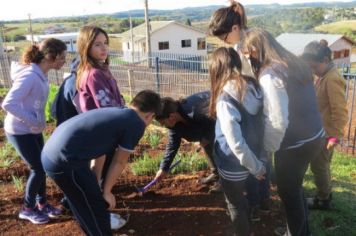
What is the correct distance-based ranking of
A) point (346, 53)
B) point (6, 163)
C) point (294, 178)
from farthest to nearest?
point (346, 53)
point (6, 163)
point (294, 178)

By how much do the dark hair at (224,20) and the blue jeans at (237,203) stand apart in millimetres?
1102

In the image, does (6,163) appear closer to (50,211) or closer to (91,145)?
(50,211)

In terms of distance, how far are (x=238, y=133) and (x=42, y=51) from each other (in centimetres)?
162

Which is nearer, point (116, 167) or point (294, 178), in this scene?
point (116, 167)

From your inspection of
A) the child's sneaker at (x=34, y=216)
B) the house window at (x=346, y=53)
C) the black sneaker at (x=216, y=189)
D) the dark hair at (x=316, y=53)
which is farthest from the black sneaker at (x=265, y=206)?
the house window at (x=346, y=53)

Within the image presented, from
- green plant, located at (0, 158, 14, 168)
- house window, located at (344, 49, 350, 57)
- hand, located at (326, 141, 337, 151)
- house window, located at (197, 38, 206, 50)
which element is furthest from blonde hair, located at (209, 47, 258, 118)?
house window, located at (344, 49, 350, 57)

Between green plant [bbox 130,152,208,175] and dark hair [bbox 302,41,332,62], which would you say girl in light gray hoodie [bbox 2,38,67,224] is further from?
dark hair [bbox 302,41,332,62]

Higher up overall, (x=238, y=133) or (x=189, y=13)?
(x=189, y=13)

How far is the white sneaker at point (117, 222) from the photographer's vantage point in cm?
314

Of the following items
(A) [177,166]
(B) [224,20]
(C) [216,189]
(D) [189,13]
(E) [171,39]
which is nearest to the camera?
(B) [224,20]

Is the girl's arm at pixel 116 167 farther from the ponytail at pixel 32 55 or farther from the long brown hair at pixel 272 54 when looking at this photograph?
the ponytail at pixel 32 55

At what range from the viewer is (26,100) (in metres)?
2.93

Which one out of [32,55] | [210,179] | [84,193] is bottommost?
[210,179]

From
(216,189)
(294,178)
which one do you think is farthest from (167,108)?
(216,189)
